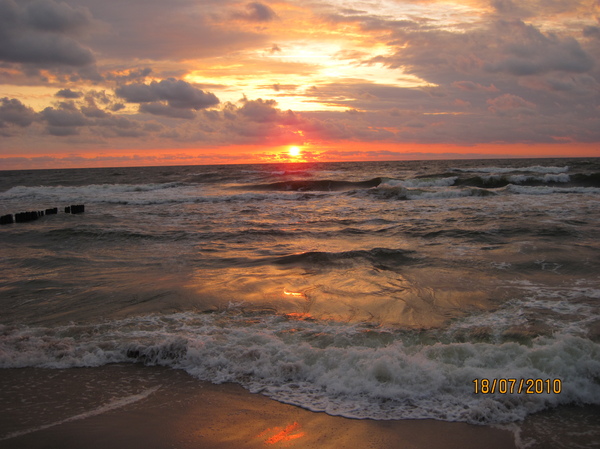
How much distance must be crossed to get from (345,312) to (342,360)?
5.77 ft

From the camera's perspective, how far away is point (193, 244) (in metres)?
12.5

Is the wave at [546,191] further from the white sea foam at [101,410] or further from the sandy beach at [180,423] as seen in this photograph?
the white sea foam at [101,410]

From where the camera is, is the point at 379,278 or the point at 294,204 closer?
the point at 379,278

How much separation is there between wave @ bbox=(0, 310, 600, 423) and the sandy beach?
0.67ft

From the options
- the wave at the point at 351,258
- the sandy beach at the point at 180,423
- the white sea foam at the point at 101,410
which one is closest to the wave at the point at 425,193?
the wave at the point at 351,258

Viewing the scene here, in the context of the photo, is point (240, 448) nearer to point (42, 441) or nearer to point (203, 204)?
point (42, 441)

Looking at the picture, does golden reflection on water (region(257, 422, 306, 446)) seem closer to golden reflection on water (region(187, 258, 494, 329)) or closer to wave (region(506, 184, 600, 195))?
golden reflection on water (region(187, 258, 494, 329))

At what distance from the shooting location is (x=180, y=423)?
3932 mm

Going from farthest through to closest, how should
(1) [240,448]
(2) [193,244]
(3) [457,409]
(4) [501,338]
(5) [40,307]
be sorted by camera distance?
(2) [193,244] < (5) [40,307] < (4) [501,338] < (3) [457,409] < (1) [240,448]

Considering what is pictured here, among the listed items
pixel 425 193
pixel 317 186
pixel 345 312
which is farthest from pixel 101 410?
pixel 317 186

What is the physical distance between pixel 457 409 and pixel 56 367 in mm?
4553

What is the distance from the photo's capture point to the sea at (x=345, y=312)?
14.3 ft

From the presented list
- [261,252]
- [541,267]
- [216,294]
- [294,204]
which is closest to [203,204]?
[294,204]

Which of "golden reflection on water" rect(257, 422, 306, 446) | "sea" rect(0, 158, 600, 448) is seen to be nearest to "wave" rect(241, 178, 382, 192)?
"sea" rect(0, 158, 600, 448)
